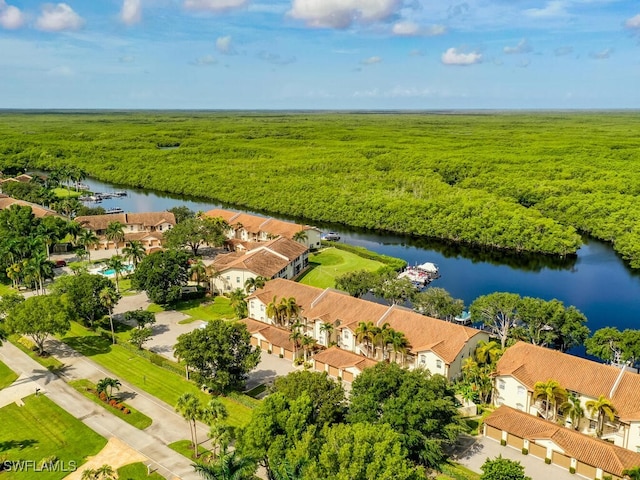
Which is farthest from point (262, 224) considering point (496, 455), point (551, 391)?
point (496, 455)

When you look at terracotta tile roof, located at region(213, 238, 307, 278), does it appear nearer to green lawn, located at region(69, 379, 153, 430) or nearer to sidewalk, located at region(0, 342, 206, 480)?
sidewalk, located at region(0, 342, 206, 480)

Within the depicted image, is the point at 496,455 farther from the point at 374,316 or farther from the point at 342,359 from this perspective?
the point at 374,316

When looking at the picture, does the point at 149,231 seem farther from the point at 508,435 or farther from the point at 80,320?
the point at 508,435

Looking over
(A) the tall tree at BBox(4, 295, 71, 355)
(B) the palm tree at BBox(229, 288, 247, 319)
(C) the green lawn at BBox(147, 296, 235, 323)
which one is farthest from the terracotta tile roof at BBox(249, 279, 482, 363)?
(A) the tall tree at BBox(4, 295, 71, 355)

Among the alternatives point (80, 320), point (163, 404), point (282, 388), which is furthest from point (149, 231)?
point (282, 388)

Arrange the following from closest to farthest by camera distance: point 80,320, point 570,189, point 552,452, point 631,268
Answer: point 552,452 → point 80,320 → point 631,268 → point 570,189
